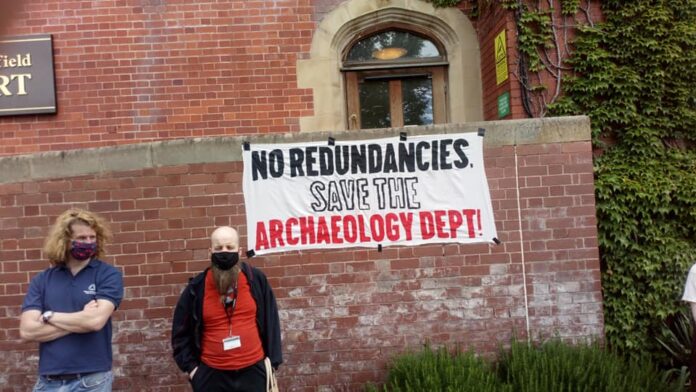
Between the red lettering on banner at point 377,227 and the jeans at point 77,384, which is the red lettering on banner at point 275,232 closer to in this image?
the red lettering on banner at point 377,227

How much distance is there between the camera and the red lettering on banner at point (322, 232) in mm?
5082

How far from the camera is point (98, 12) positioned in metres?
6.89

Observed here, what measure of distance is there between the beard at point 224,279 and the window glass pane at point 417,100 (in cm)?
428

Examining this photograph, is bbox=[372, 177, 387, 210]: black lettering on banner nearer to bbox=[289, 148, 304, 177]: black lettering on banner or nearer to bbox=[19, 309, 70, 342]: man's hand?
bbox=[289, 148, 304, 177]: black lettering on banner

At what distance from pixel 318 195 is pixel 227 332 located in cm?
171

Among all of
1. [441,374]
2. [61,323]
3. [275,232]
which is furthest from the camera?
[275,232]

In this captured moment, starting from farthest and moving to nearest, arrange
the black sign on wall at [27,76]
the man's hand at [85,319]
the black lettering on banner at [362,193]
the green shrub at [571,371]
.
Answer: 1. the black sign on wall at [27,76]
2. the black lettering on banner at [362,193]
3. the green shrub at [571,371]
4. the man's hand at [85,319]

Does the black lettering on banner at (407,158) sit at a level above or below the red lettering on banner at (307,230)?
above

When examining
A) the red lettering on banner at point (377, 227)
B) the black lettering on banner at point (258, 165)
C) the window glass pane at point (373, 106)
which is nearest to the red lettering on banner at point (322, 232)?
the red lettering on banner at point (377, 227)

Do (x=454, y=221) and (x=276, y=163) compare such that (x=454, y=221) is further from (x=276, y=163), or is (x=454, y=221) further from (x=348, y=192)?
(x=276, y=163)

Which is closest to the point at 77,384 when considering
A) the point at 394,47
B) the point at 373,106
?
the point at 373,106

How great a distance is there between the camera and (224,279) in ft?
12.0

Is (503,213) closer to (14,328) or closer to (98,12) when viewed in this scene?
(14,328)

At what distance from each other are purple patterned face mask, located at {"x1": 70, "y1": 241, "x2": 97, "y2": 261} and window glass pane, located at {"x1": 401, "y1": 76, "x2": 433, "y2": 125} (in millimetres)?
4671
